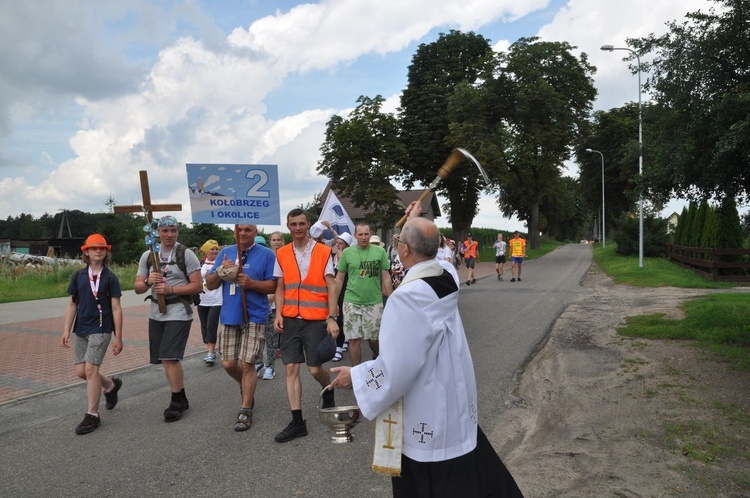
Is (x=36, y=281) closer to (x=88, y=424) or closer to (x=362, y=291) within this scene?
(x=88, y=424)

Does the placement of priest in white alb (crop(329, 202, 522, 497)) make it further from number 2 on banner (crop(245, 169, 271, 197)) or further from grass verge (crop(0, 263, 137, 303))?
grass verge (crop(0, 263, 137, 303))

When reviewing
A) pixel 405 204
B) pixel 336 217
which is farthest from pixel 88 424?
pixel 405 204

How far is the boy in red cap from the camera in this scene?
214 inches

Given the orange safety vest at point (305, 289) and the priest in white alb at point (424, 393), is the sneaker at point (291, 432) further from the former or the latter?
the priest in white alb at point (424, 393)

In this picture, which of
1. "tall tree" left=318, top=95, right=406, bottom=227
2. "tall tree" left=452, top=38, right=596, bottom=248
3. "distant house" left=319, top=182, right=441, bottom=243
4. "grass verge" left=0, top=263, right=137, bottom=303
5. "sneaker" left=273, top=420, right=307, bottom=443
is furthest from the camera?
"distant house" left=319, top=182, right=441, bottom=243

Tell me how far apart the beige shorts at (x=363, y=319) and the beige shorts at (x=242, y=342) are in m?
1.21

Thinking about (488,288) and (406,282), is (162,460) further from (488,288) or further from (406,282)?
(488,288)

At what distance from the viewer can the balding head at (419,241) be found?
2.58m

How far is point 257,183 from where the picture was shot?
557 cm

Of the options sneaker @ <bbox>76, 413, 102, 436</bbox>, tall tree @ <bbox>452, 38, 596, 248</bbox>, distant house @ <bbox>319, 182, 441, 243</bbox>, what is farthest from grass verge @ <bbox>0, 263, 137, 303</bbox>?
tall tree @ <bbox>452, 38, 596, 248</bbox>

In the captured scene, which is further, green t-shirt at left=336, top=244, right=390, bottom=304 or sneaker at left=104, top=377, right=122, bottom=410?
green t-shirt at left=336, top=244, right=390, bottom=304

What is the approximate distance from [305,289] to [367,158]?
1023 inches

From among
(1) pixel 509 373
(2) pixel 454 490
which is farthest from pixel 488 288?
(2) pixel 454 490

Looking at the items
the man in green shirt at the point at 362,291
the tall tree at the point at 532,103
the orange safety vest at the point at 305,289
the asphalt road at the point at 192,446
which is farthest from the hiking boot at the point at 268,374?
the tall tree at the point at 532,103
